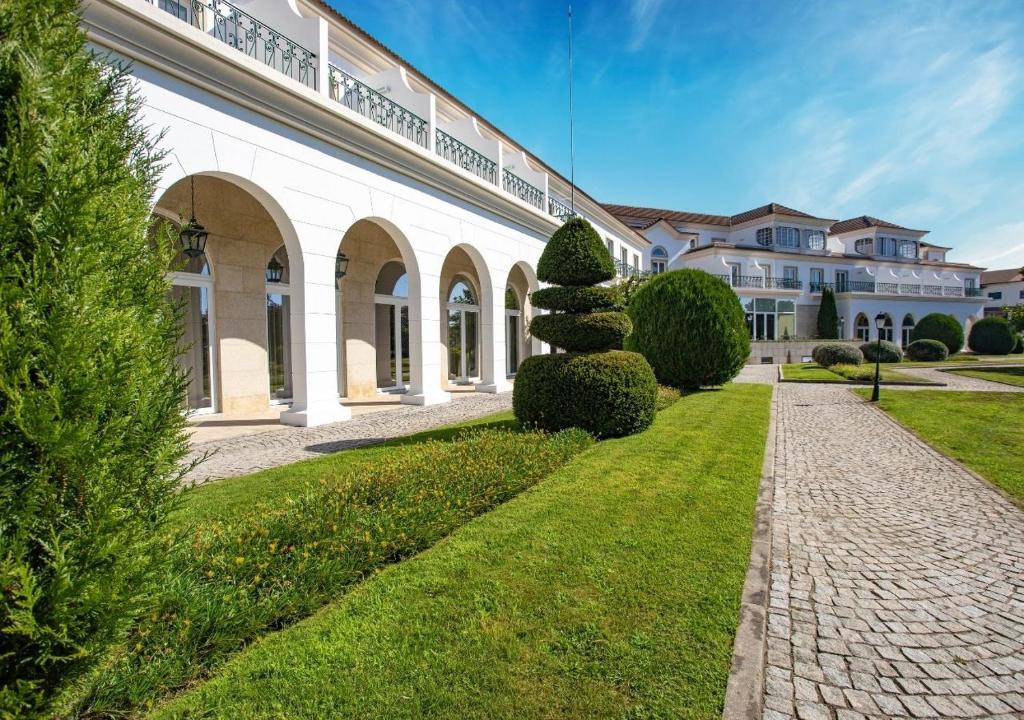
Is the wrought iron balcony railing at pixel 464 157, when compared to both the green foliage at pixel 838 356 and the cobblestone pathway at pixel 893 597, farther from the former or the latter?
the green foliage at pixel 838 356

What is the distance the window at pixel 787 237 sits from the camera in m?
45.6

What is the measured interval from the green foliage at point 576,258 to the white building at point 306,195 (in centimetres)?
488

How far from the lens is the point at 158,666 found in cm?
265

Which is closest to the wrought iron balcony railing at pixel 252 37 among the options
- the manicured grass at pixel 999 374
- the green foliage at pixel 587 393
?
the green foliage at pixel 587 393

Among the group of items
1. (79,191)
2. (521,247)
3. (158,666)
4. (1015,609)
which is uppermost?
(521,247)

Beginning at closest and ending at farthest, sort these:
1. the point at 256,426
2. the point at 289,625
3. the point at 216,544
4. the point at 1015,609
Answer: the point at 289,625, the point at 1015,609, the point at 216,544, the point at 256,426

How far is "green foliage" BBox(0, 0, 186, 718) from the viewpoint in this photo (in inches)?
72.2

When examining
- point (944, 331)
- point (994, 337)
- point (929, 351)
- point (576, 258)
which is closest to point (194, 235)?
point (576, 258)

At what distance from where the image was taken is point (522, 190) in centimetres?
2027

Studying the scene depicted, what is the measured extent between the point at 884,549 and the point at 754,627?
8.05 ft

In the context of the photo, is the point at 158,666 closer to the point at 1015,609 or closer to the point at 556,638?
the point at 556,638

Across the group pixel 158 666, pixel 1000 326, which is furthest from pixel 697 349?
pixel 1000 326

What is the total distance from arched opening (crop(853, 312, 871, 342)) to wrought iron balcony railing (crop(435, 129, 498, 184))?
4239 cm

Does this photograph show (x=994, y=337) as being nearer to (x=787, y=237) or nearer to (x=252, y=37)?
(x=787, y=237)
